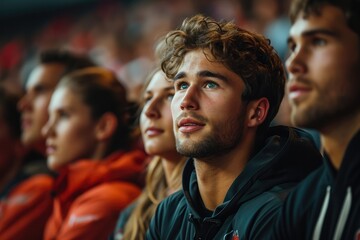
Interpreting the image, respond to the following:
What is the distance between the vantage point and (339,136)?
1396mm

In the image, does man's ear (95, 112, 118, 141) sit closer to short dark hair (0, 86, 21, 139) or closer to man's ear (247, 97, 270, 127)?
short dark hair (0, 86, 21, 139)

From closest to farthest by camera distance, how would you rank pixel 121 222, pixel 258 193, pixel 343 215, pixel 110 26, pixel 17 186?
pixel 343 215, pixel 258 193, pixel 121 222, pixel 17 186, pixel 110 26

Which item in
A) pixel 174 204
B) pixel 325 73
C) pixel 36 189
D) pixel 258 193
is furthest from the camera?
pixel 36 189

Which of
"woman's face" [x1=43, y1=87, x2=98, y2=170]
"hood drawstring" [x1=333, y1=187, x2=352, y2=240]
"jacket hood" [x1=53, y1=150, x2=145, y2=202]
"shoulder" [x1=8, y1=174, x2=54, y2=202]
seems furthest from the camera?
"shoulder" [x1=8, y1=174, x2=54, y2=202]

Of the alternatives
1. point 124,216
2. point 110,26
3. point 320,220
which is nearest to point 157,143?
point 124,216

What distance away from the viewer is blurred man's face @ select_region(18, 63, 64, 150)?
3.04m

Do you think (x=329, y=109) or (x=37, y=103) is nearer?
(x=329, y=109)

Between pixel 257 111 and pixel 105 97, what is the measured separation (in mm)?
1128

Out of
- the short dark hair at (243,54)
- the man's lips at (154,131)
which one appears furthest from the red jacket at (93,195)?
the short dark hair at (243,54)

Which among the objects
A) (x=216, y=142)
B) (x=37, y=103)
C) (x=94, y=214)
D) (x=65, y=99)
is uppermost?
(x=216, y=142)

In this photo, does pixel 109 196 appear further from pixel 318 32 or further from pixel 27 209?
pixel 318 32

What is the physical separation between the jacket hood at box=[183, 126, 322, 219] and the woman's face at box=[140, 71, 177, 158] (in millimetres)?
472

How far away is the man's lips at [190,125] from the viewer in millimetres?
1592

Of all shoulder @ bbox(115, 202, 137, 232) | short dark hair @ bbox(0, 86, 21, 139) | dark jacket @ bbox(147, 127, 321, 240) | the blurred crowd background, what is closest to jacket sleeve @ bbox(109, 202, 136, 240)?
shoulder @ bbox(115, 202, 137, 232)
